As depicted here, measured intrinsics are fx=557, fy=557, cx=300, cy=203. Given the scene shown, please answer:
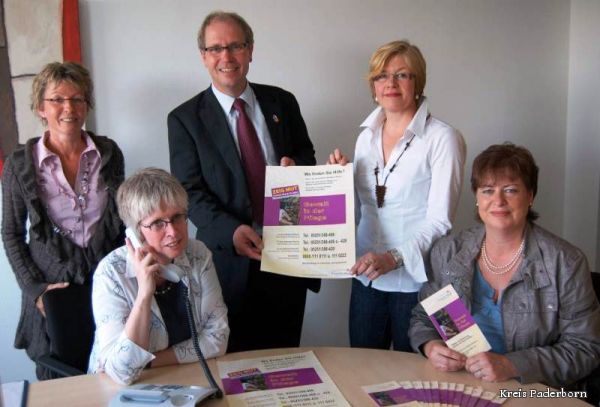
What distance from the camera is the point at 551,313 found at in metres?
1.86

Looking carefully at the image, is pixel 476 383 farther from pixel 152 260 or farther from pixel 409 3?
pixel 409 3

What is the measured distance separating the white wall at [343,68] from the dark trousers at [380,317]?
37.2 inches

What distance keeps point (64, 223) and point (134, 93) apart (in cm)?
82

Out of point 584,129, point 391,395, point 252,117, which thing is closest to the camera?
point 391,395

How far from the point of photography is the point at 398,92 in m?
2.24

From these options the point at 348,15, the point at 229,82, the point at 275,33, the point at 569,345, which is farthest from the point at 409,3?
the point at 569,345

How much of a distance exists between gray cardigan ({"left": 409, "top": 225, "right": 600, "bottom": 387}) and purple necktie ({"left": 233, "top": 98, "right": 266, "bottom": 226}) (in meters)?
0.84

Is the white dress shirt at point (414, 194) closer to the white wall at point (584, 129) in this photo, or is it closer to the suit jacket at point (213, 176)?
the suit jacket at point (213, 176)

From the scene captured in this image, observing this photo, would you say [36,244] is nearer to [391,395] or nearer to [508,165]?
[391,395]

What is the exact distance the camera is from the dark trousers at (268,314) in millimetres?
2430

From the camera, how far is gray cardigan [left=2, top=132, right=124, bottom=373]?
2.26m

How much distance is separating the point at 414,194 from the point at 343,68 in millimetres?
1224

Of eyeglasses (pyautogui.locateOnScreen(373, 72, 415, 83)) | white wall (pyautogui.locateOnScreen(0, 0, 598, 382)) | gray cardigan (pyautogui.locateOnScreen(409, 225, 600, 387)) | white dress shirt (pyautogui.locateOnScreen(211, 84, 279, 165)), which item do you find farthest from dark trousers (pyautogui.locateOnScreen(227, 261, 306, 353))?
eyeglasses (pyautogui.locateOnScreen(373, 72, 415, 83))

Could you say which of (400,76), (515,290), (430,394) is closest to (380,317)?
(515,290)
